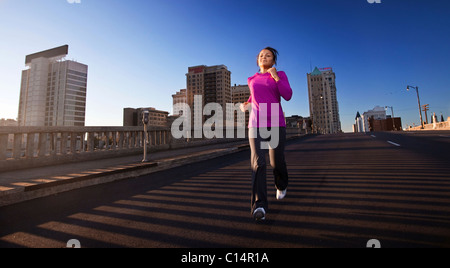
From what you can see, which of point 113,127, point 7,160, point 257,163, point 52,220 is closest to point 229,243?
point 257,163

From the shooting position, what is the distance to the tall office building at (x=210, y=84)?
130875 millimetres

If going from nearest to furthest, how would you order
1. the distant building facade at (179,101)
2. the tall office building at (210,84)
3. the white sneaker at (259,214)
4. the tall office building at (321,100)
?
the white sneaker at (259,214) < the tall office building at (210,84) < the distant building facade at (179,101) < the tall office building at (321,100)

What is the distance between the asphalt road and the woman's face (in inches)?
70.7

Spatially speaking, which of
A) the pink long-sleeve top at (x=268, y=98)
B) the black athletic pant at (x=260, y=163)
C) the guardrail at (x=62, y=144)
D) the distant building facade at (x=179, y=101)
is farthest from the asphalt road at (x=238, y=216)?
the distant building facade at (x=179, y=101)

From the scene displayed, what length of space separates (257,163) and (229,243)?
2.86ft

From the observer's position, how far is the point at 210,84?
133375mm

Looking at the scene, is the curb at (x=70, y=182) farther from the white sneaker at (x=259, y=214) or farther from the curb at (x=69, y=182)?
the white sneaker at (x=259, y=214)

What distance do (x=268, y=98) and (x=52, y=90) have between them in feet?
559

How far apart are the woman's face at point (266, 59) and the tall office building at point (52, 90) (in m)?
158

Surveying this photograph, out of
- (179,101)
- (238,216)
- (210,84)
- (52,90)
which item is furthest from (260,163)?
(52,90)

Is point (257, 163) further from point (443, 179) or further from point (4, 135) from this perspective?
point (4, 135)

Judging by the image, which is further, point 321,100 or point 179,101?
point 321,100

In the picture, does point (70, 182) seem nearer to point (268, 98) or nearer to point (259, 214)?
point (259, 214)

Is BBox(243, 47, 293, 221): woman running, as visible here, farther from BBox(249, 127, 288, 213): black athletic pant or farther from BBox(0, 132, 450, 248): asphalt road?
BBox(0, 132, 450, 248): asphalt road
